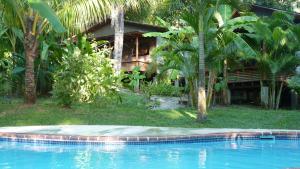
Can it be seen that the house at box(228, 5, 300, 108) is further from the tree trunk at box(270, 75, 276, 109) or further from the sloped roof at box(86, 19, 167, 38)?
the sloped roof at box(86, 19, 167, 38)

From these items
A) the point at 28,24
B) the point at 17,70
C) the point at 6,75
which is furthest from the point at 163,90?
the point at 28,24

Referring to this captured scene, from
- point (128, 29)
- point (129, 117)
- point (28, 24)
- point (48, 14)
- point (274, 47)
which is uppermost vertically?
point (128, 29)

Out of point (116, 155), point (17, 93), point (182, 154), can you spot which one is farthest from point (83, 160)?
point (17, 93)

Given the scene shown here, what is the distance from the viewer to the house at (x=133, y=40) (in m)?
27.9

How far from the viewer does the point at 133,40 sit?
30.6 meters

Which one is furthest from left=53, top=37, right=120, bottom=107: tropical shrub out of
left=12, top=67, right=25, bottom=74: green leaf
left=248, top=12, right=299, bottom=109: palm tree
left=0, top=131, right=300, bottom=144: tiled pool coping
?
left=248, top=12, right=299, bottom=109: palm tree

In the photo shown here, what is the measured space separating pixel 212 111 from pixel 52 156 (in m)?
8.24

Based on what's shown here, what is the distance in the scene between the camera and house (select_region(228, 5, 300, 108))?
825 inches

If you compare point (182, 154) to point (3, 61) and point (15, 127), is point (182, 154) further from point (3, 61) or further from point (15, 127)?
point (3, 61)

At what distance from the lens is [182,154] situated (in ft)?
31.9

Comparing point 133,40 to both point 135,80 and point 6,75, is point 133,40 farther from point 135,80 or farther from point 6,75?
point 6,75

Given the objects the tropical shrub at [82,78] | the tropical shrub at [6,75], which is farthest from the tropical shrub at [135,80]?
the tropical shrub at [6,75]

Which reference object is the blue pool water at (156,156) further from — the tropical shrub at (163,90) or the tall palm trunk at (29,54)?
the tropical shrub at (163,90)

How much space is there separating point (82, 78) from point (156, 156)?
22.6ft
